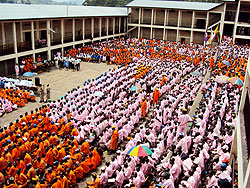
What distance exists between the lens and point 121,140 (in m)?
10.0

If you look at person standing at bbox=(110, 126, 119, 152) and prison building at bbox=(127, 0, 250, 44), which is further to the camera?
prison building at bbox=(127, 0, 250, 44)

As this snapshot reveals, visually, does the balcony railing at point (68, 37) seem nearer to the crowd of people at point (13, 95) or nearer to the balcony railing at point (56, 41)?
the balcony railing at point (56, 41)

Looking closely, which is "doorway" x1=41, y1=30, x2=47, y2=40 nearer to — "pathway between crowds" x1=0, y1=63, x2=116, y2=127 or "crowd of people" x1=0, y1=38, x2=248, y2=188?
"pathway between crowds" x1=0, y1=63, x2=116, y2=127

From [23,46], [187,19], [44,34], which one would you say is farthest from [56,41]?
[187,19]

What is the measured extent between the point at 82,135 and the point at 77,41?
1908 cm

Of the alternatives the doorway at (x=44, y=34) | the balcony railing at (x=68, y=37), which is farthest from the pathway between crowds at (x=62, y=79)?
the doorway at (x=44, y=34)

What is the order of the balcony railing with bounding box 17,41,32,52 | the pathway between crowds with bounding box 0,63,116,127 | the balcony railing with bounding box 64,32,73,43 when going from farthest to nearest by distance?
the balcony railing with bounding box 64,32,73,43
the balcony railing with bounding box 17,41,32,52
the pathway between crowds with bounding box 0,63,116,127

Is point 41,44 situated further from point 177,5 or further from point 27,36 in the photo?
point 177,5

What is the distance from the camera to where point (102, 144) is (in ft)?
31.3

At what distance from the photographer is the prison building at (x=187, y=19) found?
107 ft

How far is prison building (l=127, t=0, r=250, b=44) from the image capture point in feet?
107

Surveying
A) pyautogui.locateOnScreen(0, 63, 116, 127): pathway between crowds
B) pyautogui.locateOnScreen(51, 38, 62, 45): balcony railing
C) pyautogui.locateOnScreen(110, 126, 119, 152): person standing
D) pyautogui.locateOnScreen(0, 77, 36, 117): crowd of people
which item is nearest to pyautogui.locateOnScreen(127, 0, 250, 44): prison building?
pyautogui.locateOnScreen(51, 38, 62, 45): balcony railing

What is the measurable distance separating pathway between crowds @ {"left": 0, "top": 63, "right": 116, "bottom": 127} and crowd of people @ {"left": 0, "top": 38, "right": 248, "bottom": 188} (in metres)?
2.13

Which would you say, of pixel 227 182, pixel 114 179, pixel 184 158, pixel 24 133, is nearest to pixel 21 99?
pixel 24 133
